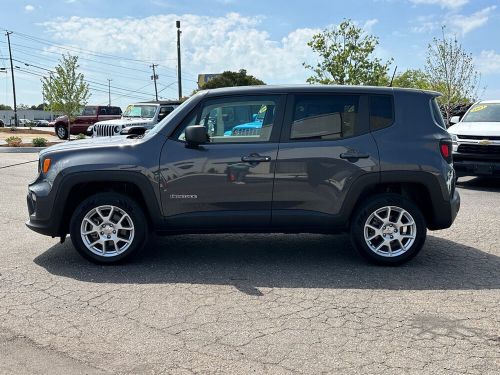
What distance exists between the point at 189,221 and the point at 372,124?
211cm

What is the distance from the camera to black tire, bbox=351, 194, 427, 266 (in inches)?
196

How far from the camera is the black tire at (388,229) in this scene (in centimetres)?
498

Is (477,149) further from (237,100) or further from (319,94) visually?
(237,100)

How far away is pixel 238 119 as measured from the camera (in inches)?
197

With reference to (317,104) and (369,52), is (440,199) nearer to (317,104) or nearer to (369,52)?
(317,104)

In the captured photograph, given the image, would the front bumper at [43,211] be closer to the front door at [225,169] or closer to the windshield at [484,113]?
the front door at [225,169]

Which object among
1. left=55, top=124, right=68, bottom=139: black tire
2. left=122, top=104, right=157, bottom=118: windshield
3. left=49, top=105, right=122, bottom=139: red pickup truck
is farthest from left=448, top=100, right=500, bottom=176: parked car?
left=55, top=124, right=68, bottom=139: black tire

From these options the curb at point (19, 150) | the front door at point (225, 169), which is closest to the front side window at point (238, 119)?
the front door at point (225, 169)

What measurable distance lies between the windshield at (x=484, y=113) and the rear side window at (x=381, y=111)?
7312 millimetres

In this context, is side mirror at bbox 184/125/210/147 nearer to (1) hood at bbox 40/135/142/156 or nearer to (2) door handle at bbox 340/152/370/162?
(1) hood at bbox 40/135/142/156

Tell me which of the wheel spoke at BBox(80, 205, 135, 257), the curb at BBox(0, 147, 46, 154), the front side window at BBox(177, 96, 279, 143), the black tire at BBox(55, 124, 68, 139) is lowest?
the curb at BBox(0, 147, 46, 154)

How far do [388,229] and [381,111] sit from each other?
3.98 ft

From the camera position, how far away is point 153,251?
564 centimetres

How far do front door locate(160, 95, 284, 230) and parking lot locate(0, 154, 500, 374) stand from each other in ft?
1.81
